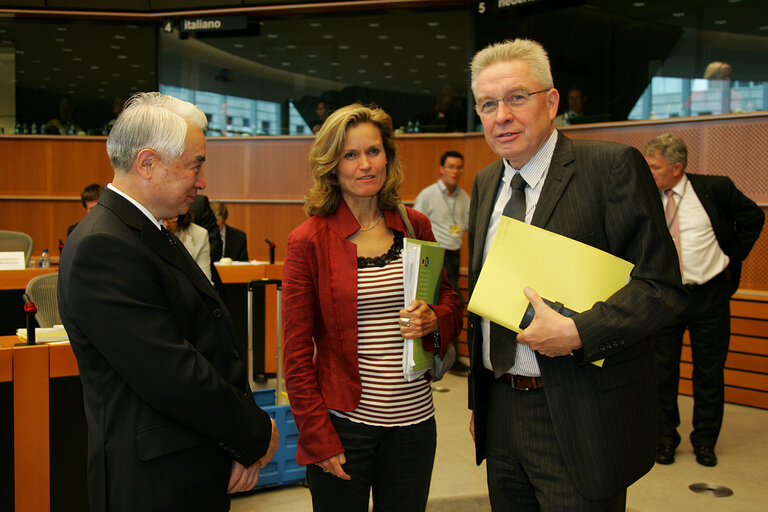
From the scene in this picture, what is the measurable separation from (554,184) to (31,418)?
8.12 ft

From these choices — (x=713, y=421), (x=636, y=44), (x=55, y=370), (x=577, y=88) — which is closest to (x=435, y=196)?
(x=577, y=88)

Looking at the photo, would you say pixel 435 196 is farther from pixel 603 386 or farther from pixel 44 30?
pixel 44 30

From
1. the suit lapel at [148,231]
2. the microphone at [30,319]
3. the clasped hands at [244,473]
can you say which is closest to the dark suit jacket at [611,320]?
the clasped hands at [244,473]

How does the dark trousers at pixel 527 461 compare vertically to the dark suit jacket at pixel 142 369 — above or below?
below

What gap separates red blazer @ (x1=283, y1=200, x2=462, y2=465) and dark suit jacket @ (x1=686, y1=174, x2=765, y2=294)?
2.81 meters

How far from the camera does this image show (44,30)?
955 centimetres

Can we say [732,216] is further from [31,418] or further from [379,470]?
[31,418]

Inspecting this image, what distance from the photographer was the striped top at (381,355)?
6.06 ft

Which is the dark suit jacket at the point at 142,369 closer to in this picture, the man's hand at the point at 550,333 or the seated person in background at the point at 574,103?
the man's hand at the point at 550,333

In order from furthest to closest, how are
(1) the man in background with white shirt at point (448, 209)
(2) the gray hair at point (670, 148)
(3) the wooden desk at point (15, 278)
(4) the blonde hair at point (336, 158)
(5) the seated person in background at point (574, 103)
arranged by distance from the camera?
1. (5) the seated person in background at point (574, 103)
2. (1) the man in background with white shirt at point (448, 209)
3. (3) the wooden desk at point (15, 278)
4. (2) the gray hair at point (670, 148)
5. (4) the blonde hair at point (336, 158)

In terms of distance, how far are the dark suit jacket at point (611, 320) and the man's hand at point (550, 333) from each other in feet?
0.08

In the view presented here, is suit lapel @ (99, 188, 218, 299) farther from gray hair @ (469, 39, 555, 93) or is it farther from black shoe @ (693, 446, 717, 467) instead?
black shoe @ (693, 446, 717, 467)

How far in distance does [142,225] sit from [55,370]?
70.0 inches

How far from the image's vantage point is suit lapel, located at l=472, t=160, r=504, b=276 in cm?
177
